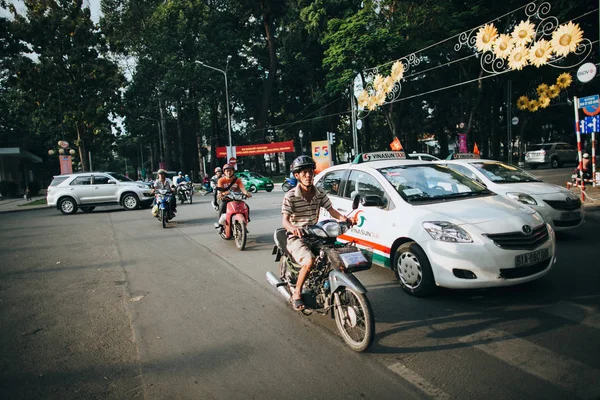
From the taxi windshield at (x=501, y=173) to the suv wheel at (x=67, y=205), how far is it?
661 inches

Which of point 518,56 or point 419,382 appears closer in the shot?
point 419,382

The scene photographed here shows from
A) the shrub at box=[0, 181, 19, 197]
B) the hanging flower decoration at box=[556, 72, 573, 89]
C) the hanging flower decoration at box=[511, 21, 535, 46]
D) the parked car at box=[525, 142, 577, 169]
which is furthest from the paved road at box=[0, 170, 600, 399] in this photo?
the shrub at box=[0, 181, 19, 197]

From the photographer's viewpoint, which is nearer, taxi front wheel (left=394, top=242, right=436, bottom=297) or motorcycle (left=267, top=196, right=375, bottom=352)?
motorcycle (left=267, top=196, right=375, bottom=352)

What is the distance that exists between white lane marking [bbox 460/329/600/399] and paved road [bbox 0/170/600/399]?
0.01m

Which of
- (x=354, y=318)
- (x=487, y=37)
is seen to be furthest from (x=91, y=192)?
(x=354, y=318)

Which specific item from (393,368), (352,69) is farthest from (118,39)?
(393,368)

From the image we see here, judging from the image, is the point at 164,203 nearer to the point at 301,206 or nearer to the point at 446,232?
the point at 301,206

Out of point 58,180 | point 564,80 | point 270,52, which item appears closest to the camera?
point 564,80

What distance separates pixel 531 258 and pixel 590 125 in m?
10.00

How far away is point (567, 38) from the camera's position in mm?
11023

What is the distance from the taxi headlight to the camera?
4.52 metres

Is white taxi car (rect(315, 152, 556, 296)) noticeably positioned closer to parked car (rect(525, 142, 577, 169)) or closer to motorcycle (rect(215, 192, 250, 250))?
motorcycle (rect(215, 192, 250, 250))

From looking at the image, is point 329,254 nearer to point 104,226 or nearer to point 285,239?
point 285,239

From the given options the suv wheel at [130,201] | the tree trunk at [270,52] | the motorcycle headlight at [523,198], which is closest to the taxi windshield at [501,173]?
the motorcycle headlight at [523,198]
